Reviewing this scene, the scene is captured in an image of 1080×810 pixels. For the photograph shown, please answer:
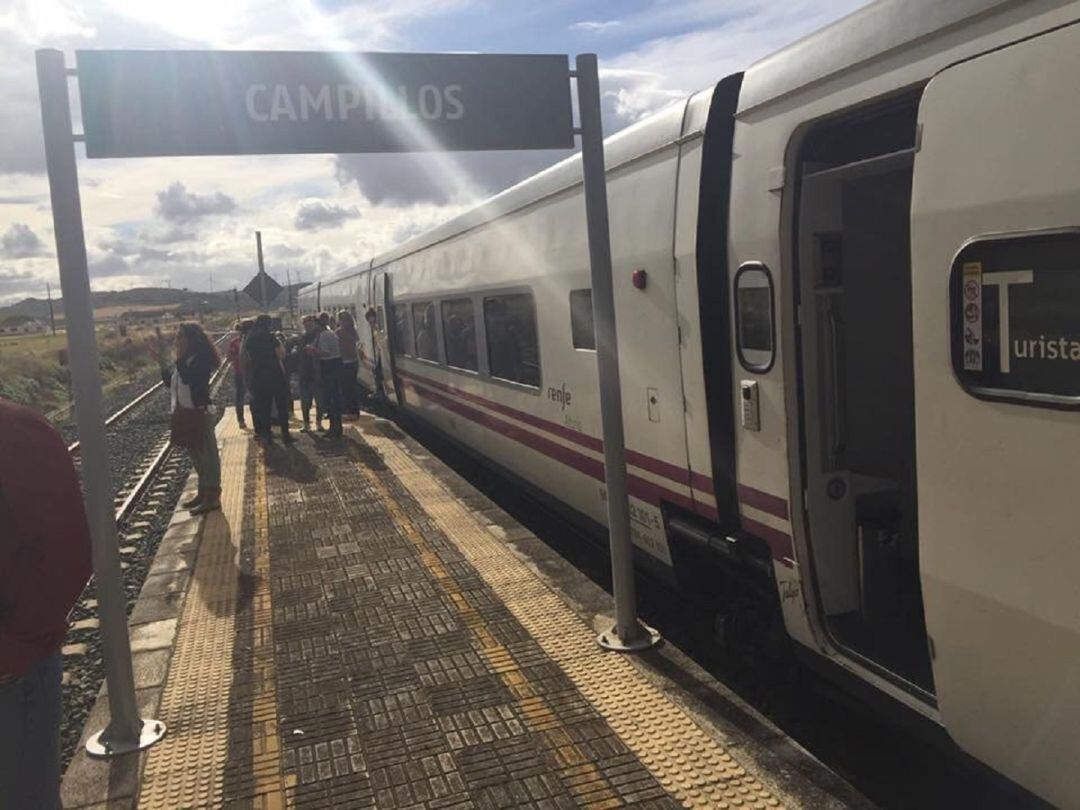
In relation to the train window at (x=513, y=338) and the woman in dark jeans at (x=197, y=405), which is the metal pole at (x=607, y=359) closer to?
the train window at (x=513, y=338)

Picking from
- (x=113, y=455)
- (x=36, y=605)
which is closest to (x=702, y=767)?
(x=36, y=605)

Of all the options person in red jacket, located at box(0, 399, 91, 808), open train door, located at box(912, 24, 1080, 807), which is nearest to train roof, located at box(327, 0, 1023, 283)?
open train door, located at box(912, 24, 1080, 807)

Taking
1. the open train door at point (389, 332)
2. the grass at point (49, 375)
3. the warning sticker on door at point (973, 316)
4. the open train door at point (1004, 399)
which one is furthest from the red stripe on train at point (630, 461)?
the grass at point (49, 375)

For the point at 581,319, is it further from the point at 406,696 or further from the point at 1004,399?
the point at 1004,399

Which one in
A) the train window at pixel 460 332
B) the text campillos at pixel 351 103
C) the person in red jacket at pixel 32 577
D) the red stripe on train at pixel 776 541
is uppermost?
the text campillos at pixel 351 103

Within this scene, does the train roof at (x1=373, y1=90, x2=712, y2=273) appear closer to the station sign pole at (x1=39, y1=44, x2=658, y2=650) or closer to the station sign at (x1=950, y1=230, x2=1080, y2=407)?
the station sign pole at (x1=39, y1=44, x2=658, y2=650)

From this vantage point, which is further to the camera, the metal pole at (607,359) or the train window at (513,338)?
the train window at (513,338)

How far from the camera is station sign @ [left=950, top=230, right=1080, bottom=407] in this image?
8.00ft

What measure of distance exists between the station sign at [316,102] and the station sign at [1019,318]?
232 centimetres

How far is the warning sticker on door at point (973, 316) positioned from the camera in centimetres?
269

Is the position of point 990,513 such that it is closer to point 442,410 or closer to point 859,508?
point 859,508

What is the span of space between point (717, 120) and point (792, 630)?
2308 millimetres

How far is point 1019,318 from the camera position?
2.61 metres

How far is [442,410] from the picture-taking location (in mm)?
11117
